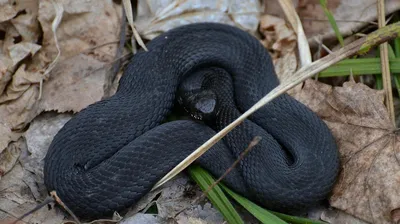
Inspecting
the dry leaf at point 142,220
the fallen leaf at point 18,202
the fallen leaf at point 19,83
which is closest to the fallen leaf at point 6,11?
the fallen leaf at point 19,83

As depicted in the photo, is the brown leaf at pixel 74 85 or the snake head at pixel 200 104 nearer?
the snake head at pixel 200 104

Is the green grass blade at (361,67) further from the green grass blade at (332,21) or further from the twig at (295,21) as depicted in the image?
the twig at (295,21)

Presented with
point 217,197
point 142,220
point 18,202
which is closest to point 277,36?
point 217,197

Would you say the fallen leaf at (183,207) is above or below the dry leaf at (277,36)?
below

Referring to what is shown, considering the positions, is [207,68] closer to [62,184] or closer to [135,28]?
[135,28]

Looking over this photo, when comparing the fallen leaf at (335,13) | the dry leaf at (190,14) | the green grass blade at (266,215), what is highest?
the dry leaf at (190,14)

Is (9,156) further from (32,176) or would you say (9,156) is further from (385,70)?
(385,70)
